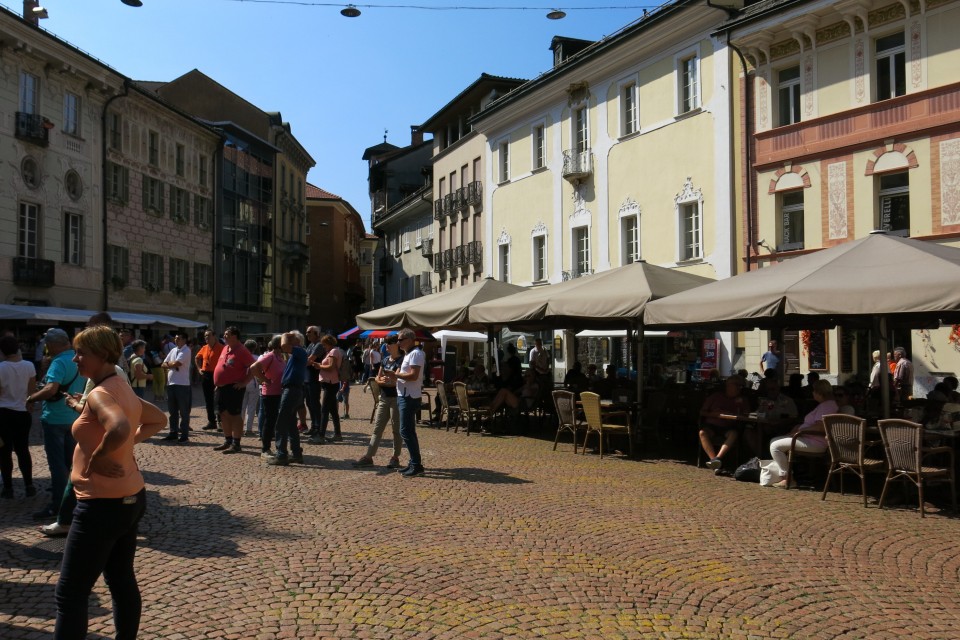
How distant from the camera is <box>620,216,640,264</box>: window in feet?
84.3

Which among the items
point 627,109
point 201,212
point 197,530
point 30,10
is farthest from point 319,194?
point 197,530

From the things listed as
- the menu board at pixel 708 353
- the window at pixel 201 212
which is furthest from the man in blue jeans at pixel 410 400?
the window at pixel 201 212

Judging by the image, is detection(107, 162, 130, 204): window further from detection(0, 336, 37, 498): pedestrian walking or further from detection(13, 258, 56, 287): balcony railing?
detection(0, 336, 37, 498): pedestrian walking

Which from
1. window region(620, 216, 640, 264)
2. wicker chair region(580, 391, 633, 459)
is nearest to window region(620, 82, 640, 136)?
window region(620, 216, 640, 264)

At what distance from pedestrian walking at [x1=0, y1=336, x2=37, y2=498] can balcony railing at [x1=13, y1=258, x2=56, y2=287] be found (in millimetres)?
22689

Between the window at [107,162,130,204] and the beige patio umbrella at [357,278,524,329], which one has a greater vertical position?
the window at [107,162,130,204]

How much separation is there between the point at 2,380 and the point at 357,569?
4.34 m

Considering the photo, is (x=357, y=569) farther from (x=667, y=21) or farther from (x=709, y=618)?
(x=667, y=21)

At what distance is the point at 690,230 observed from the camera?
23.7 meters

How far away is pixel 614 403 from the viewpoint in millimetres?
12828

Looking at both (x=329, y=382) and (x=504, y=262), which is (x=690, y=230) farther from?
(x=329, y=382)

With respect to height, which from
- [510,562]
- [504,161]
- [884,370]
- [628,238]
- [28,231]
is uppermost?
[504,161]

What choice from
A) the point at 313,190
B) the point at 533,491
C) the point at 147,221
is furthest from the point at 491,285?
the point at 313,190

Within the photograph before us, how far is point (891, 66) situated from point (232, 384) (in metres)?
15.3
